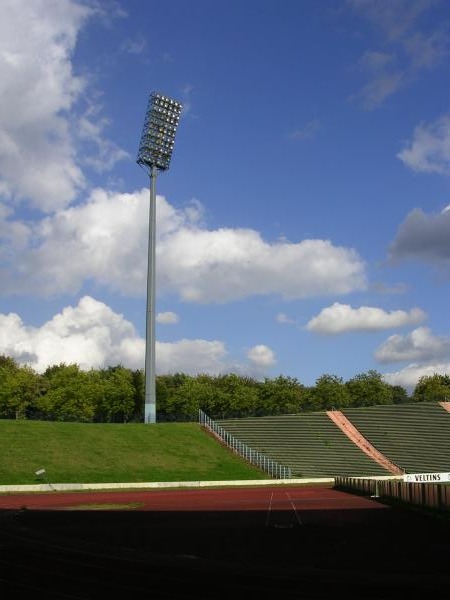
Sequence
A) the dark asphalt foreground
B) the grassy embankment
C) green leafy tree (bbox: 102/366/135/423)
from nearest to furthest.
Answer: the dark asphalt foreground → the grassy embankment → green leafy tree (bbox: 102/366/135/423)

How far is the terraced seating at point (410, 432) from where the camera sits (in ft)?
186

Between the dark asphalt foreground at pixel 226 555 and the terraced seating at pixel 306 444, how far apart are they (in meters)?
30.6

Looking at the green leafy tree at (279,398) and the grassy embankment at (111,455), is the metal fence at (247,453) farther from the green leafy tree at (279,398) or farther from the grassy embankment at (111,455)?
the green leafy tree at (279,398)

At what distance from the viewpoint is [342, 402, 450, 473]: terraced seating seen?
186 ft

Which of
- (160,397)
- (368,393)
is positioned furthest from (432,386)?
(160,397)

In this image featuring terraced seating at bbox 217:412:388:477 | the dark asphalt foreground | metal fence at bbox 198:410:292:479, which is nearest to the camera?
the dark asphalt foreground

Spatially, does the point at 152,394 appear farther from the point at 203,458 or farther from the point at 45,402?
the point at 45,402

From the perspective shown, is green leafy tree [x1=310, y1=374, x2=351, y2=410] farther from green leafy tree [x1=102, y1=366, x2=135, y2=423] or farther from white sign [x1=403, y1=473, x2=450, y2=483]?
white sign [x1=403, y1=473, x2=450, y2=483]

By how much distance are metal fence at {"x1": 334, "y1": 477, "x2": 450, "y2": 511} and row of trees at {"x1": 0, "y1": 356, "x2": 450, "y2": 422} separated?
136ft

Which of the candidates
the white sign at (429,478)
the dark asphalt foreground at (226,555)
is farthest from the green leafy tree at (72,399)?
the dark asphalt foreground at (226,555)

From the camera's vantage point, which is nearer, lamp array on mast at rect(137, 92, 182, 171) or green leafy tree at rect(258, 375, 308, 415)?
lamp array on mast at rect(137, 92, 182, 171)

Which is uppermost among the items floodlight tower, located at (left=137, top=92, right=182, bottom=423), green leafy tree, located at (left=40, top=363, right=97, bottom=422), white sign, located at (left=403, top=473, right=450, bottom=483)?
floodlight tower, located at (left=137, top=92, right=182, bottom=423)

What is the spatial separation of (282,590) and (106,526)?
43.7ft

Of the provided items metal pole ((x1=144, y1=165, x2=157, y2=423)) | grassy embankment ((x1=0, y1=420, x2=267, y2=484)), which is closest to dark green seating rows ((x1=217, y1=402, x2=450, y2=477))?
grassy embankment ((x1=0, y1=420, x2=267, y2=484))
